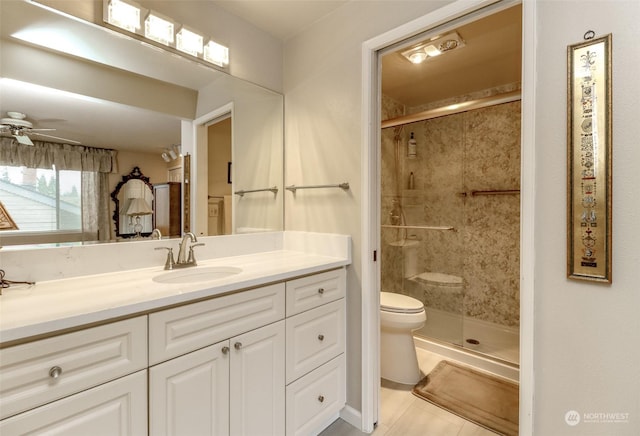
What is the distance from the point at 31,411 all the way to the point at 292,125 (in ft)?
5.81

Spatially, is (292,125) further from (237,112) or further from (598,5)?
(598,5)

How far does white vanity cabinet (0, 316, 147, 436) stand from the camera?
0.73m

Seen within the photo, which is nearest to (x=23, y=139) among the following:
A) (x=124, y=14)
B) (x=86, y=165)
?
(x=86, y=165)

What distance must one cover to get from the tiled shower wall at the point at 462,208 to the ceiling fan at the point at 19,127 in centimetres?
→ 246

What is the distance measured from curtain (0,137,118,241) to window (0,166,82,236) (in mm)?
24

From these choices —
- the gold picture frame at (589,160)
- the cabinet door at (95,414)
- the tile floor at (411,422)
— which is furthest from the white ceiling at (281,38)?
the tile floor at (411,422)

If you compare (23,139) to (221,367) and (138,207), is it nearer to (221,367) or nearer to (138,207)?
(138,207)

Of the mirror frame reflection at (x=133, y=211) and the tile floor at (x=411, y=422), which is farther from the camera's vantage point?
the tile floor at (x=411, y=422)

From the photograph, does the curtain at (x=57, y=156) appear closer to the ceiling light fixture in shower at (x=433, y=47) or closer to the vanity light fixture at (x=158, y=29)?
the vanity light fixture at (x=158, y=29)

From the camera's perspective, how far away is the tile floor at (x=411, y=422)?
159 centimetres

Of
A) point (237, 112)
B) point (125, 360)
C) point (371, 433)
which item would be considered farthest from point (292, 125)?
point (371, 433)

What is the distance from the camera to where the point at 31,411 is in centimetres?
75

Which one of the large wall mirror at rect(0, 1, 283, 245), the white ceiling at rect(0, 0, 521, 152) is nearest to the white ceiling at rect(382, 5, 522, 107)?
the white ceiling at rect(0, 0, 521, 152)

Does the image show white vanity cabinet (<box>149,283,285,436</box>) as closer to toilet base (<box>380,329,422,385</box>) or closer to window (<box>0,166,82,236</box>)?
window (<box>0,166,82,236</box>)
